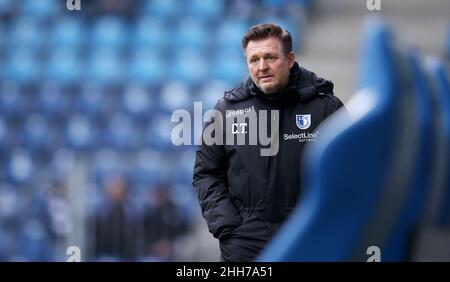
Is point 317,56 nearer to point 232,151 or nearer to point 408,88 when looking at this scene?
point 232,151

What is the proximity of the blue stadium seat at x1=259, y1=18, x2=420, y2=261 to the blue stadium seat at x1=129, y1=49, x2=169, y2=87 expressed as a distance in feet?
24.1

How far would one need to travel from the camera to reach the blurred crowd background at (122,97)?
6.22 m

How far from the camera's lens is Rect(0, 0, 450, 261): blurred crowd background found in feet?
20.4

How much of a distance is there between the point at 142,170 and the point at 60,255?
90 centimetres

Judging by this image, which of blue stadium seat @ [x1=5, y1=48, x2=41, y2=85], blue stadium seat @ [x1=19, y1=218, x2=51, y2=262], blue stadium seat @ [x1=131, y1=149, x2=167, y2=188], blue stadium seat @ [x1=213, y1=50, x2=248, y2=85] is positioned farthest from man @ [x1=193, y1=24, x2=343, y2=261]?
blue stadium seat @ [x1=5, y1=48, x2=41, y2=85]

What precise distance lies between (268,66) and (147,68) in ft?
20.1

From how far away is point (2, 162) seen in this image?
8.30 metres

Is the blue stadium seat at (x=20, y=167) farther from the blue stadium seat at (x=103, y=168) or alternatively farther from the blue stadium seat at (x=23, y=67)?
the blue stadium seat at (x=103, y=168)

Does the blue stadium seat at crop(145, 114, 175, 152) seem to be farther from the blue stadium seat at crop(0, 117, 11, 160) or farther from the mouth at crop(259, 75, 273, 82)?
the mouth at crop(259, 75, 273, 82)

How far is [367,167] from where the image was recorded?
1.14m

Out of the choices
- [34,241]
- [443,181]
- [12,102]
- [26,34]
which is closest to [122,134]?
[34,241]

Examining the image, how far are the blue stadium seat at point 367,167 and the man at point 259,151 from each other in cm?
152

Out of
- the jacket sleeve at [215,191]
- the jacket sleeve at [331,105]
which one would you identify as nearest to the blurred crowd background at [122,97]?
the jacket sleeve at [215,191]

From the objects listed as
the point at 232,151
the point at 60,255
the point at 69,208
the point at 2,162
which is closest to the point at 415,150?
the point at 232,151
